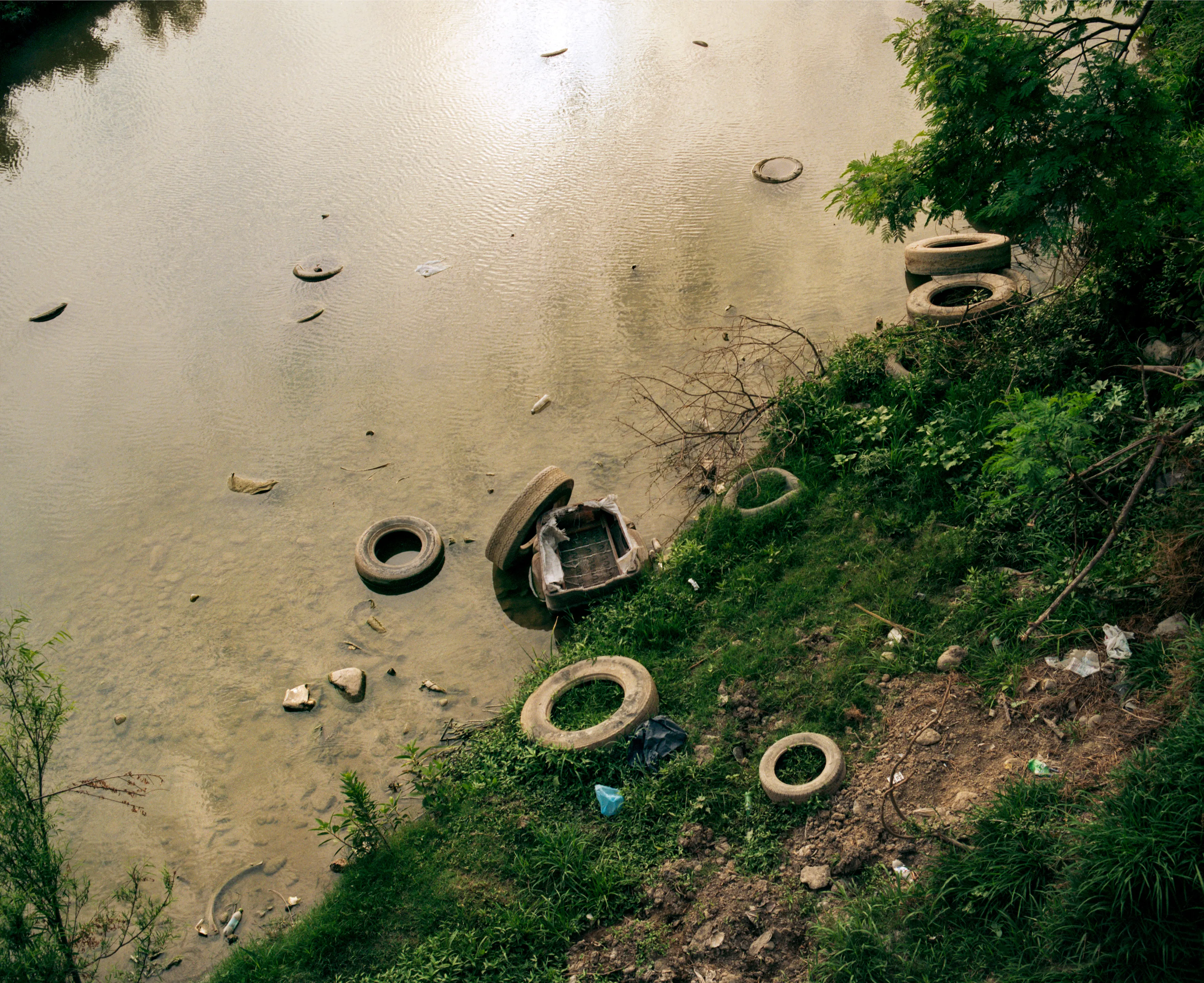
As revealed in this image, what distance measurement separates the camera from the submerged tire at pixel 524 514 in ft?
23.2

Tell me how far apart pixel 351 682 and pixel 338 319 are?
18.3ft

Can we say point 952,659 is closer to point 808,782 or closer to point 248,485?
point 808,782

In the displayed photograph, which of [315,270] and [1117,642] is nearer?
[1117,642]

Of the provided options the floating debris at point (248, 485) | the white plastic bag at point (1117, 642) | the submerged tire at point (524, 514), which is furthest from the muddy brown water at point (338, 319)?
the white plastic bag at point (1117, 642)

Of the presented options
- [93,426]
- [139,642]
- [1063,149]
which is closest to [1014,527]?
[1063,149]

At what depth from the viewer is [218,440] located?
9359 millimetres

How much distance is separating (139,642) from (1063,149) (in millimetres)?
8970

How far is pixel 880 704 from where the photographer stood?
5391 millimetres

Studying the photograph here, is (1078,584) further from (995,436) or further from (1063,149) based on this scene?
(1063,149)

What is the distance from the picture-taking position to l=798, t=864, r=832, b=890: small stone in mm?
4504

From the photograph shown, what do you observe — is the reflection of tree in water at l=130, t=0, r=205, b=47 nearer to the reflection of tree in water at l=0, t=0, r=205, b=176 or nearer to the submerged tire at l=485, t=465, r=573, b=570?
the reflection of tree in water at l=0, t=0, r=205, b=176

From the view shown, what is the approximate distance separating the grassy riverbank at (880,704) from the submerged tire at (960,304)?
355 millimetres

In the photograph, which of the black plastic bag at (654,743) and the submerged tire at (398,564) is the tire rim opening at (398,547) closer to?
the submerged tire at (398,564)

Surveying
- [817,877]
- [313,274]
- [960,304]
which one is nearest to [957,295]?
[960,304]
